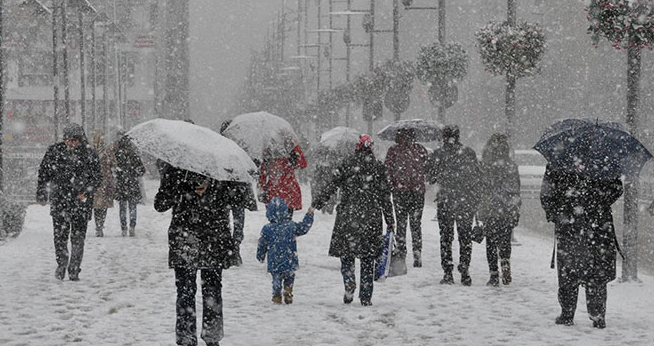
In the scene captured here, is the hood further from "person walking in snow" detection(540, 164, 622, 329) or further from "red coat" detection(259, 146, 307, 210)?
Result: "red coat" detection(259, 146, 307, 210)

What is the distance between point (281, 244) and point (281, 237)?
0.24 ft

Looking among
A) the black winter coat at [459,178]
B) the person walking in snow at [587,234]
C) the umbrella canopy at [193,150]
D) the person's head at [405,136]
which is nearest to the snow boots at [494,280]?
the black winter coat at [459,178]

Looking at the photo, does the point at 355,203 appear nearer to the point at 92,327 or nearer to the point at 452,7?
the point at 92,327

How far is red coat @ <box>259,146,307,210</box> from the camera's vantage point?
525 inches

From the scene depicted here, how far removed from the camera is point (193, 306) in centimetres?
759

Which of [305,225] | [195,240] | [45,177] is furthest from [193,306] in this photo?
[45,177]

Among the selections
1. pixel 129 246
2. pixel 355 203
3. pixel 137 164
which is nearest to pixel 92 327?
pixel 355 203

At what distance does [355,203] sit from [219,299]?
2.78 meters

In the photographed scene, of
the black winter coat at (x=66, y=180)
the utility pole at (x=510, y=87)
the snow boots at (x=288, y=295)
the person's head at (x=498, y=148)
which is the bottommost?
the snow boots at (x=288, y=295)

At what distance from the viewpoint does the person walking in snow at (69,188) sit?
11.2 m

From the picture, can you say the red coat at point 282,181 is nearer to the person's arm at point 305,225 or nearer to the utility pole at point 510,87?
the person's arm at point 305,225

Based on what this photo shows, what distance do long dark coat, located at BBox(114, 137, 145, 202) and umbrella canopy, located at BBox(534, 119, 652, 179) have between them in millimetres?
8944

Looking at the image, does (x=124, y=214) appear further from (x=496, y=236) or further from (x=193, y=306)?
(x=193, y=306)

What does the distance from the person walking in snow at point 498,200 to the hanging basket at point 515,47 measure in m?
4.36
